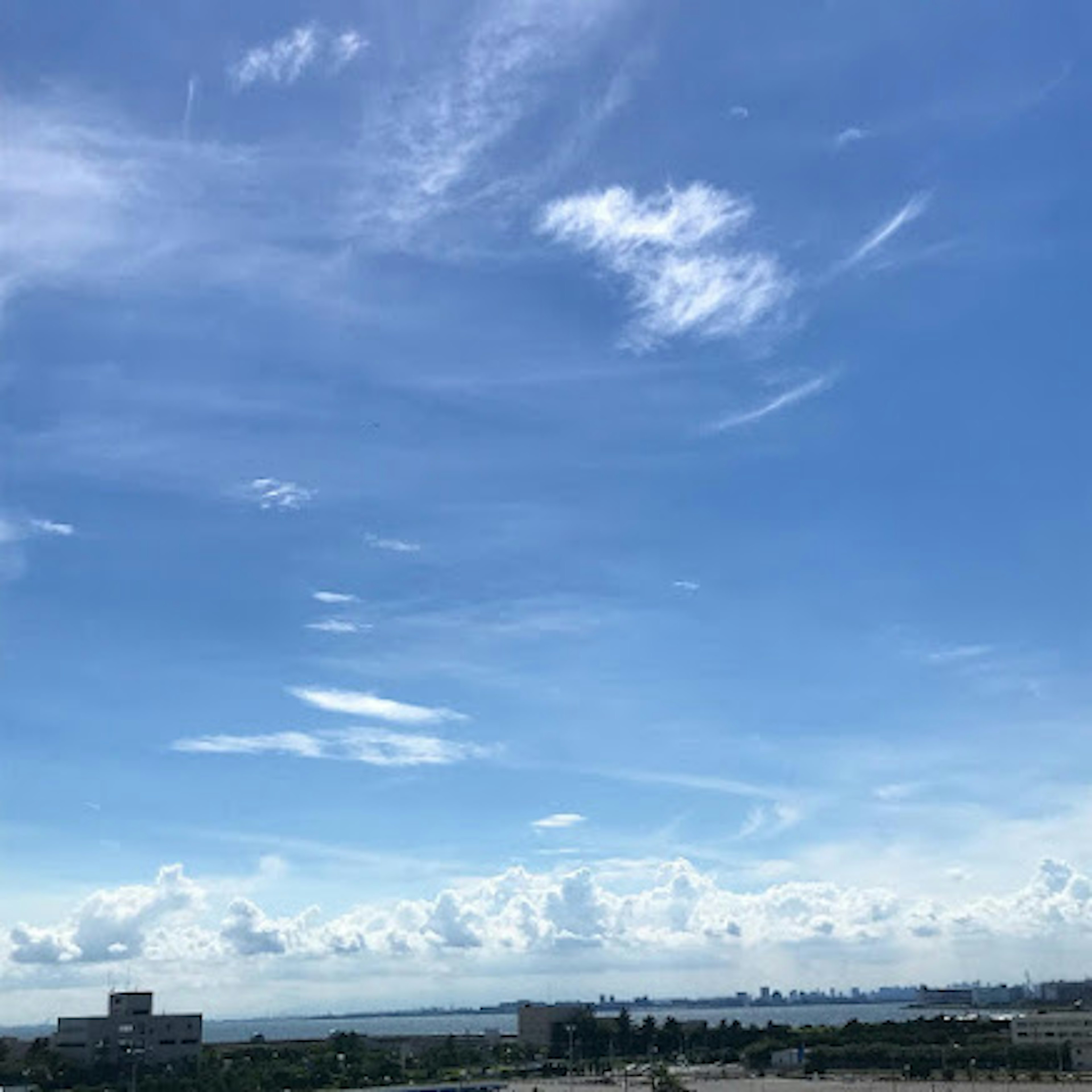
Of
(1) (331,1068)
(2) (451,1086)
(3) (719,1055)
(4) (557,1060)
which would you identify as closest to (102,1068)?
(1) (331,1068)

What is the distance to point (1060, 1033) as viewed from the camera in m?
154

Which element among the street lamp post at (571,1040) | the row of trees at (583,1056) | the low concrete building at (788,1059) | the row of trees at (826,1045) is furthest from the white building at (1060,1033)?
the street lamp post at (571,1040)

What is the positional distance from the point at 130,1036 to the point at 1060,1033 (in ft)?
342

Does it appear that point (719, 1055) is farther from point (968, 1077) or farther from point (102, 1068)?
point (102, 1068)

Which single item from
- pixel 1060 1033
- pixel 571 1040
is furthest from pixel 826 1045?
pixel 571 1040

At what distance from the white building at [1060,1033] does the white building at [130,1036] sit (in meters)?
93.5

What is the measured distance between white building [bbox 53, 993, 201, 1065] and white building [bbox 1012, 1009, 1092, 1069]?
93.5m

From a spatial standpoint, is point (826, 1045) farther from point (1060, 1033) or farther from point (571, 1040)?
point (571, 1040)

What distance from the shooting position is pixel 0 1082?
128375 mm

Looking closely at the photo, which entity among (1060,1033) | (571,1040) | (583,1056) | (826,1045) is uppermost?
(1060,1033)

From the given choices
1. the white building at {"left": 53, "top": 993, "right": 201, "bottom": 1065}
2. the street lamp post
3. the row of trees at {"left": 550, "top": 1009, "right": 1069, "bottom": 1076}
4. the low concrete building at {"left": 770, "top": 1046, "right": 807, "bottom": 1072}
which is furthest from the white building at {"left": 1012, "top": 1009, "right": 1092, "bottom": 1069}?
the white building at {"left": 53, "top": 993, "right": 201, "bottom": 1065}

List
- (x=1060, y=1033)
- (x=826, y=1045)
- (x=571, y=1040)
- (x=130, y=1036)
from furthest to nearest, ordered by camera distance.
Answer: (x=571, y=1040), (x=826, y=1045), (x=1060, y=1033), (x=130, y=1036)

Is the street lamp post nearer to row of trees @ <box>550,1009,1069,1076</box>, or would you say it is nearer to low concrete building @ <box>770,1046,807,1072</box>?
row of trees @ <box>550,1009,1069,1076</box>

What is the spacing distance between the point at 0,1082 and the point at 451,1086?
43042 millimetres
